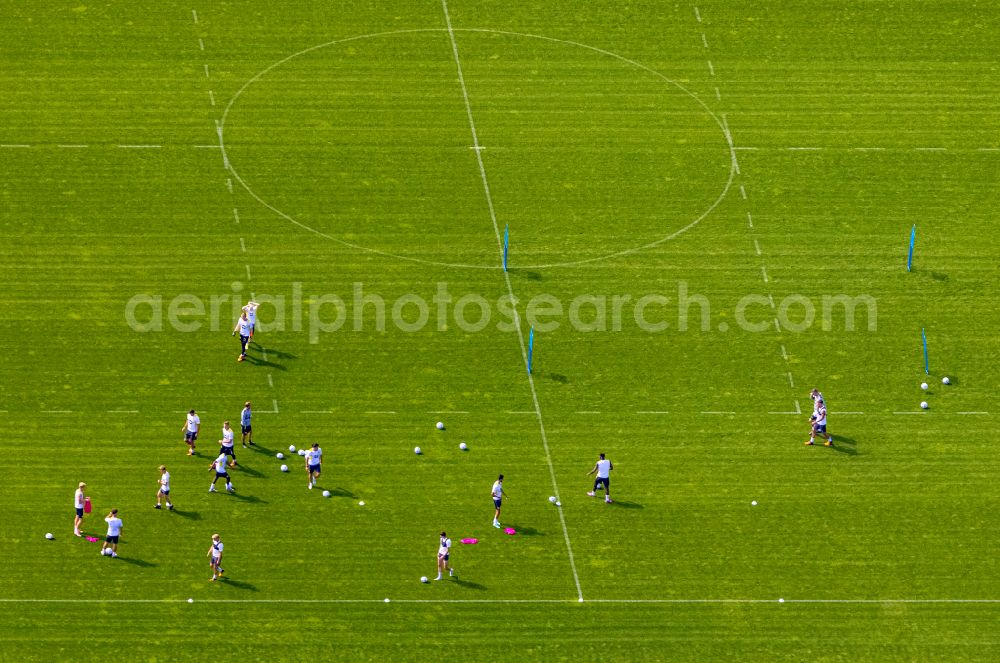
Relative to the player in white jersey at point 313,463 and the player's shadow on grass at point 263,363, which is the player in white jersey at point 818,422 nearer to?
the player in white jersey at point 313,463

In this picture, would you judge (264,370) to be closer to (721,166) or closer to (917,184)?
(721,166)

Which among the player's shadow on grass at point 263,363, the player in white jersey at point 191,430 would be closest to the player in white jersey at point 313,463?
the player in white jersey at point 191,430

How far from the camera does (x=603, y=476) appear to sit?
79875 mm

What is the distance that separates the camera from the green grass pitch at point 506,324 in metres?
76.4

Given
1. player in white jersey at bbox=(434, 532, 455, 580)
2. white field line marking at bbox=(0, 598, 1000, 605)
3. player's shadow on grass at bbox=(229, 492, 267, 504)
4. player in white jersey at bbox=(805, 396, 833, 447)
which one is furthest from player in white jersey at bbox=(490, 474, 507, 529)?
player in white jersey at bbox=(805, 396, 833, 447)

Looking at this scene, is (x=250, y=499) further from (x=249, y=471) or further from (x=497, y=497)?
(x=497, y=497)

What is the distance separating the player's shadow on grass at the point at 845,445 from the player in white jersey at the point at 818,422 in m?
0.22

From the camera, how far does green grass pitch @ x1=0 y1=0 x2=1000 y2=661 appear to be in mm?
76438

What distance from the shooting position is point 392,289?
89938mm

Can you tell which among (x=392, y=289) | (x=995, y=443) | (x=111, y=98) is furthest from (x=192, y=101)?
(x=995, y=443)

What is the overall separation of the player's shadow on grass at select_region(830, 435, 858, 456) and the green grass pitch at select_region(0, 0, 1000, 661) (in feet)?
0.40

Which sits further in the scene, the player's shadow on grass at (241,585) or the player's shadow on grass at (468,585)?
the player's shadow on grass at (468,585)

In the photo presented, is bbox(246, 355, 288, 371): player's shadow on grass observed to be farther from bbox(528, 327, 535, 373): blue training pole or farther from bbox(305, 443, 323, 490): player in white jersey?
bbox(528, 327, 535, 373): blue training pole

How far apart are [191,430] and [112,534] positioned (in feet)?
18.9
